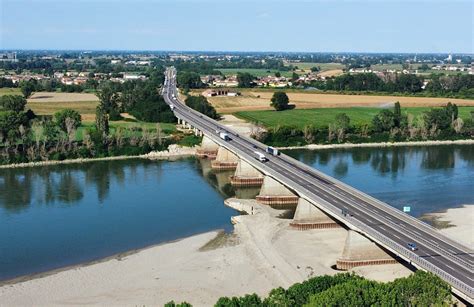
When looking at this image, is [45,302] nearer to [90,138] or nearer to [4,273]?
[4,273]

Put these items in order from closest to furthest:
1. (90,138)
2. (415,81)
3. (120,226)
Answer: (120,226)
(90,138)
(415,81)

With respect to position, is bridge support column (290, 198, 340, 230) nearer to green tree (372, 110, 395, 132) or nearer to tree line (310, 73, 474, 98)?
green tree (372, 110, 395, 132)

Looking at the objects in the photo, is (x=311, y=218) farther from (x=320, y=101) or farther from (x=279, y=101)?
(x=320, y=101)

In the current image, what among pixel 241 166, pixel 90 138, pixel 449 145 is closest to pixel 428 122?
pixel 449 145

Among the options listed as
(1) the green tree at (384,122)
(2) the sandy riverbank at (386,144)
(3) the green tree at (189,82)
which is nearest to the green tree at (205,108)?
(2) the sandy riverbank at (386,144)

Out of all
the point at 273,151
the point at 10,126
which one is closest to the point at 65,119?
the point at 10,126
